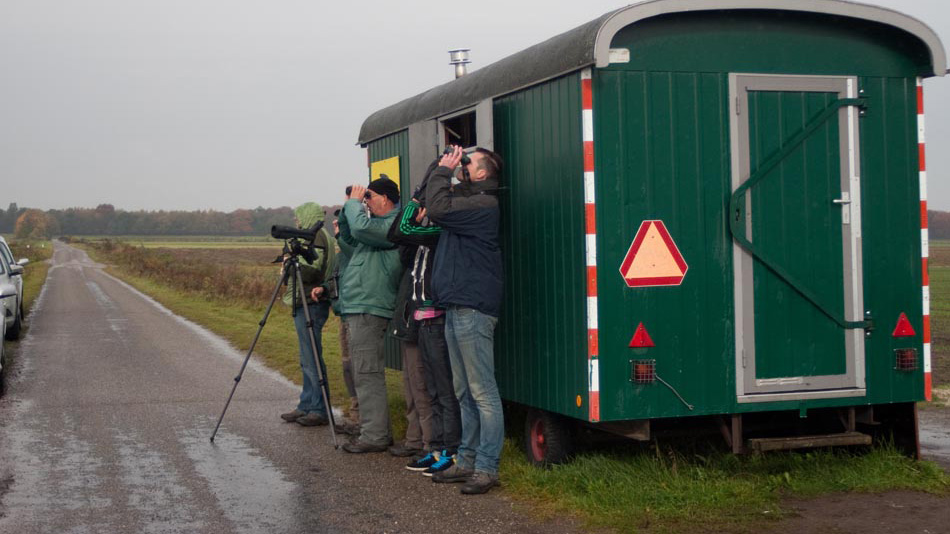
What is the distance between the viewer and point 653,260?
251 inches

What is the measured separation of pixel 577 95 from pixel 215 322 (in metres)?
15.4

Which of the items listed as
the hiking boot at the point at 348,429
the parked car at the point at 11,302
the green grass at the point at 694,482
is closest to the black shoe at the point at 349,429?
the hiking boot at the point at 348,429

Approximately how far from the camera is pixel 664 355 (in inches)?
252

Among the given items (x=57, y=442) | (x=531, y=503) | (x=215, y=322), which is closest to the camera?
(x=531, y=503)

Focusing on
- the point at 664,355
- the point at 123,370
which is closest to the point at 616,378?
the point at 664,355

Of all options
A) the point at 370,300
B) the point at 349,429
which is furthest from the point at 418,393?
the point at 349,429

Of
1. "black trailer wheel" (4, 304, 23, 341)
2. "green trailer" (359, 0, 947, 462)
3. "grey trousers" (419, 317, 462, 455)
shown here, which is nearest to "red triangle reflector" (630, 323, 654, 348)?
"green trailer" (359, 0, 947, 462)

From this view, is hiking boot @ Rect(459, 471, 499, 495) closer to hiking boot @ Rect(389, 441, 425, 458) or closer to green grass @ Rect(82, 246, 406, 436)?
hiking boot @ Rect(389, 441, 425, 458)

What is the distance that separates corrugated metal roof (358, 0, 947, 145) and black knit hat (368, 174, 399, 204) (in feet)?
2.41

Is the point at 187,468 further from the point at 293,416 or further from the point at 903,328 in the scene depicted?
the point at 903,328

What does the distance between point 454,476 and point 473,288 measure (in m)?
1.25

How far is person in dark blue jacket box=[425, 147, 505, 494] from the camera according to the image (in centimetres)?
657

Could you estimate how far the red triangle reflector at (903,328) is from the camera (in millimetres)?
6789

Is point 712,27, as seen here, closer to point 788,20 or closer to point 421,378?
point 788,20
